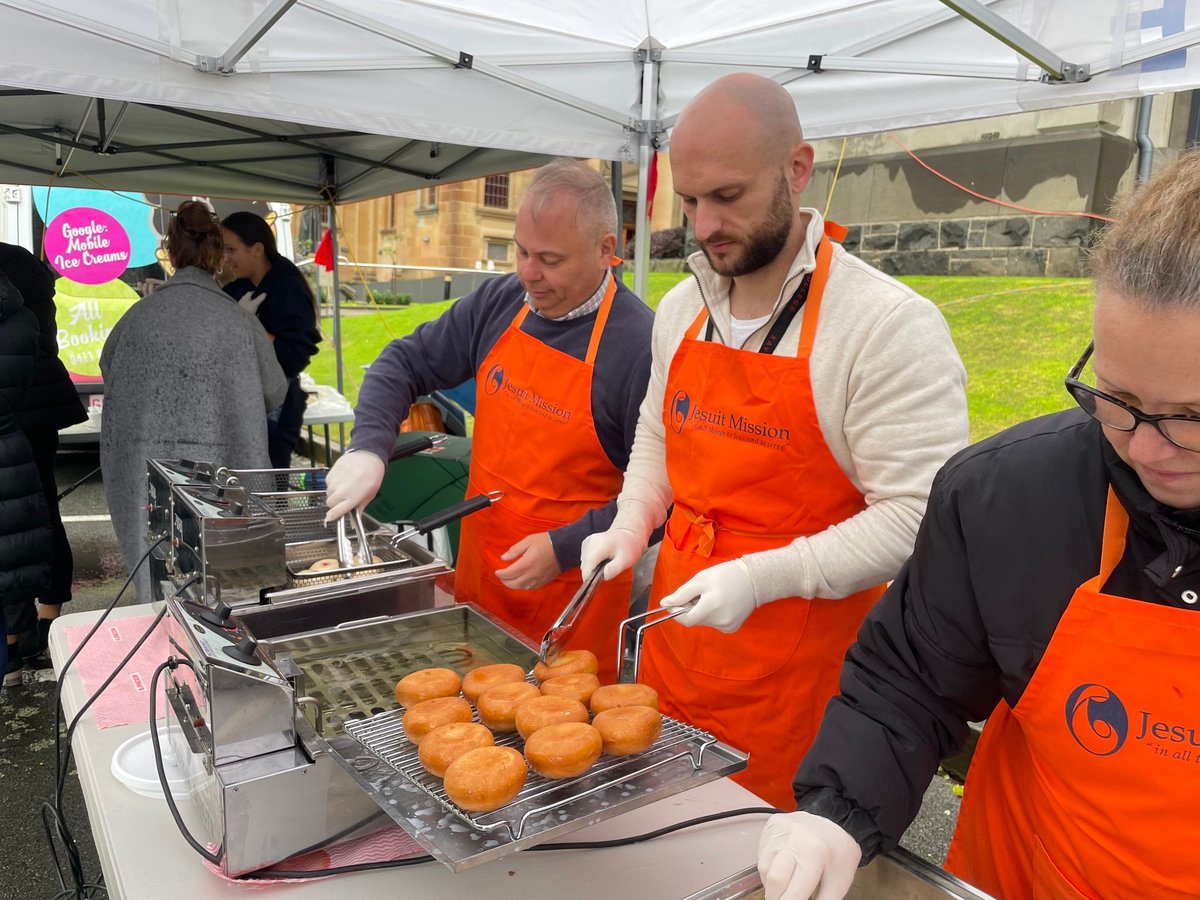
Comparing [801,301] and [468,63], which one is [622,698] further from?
[468,63]

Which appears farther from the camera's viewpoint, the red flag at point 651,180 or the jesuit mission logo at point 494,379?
the red flag at point 651,180

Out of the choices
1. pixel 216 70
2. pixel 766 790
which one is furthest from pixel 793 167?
pixel 216 70

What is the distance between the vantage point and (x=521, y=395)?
267 centimetres

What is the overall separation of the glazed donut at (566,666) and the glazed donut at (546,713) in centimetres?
18

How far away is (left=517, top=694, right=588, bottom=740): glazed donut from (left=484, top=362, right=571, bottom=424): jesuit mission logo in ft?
4.23

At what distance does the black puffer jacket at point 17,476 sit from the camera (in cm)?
347

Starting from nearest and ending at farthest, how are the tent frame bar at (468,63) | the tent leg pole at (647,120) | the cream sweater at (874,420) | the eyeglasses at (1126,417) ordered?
the eyeglasses at (1126,417) → the cream sweater at (874,420) → the tent frame bar at (468,63) → the tent leg pole at (647,120)

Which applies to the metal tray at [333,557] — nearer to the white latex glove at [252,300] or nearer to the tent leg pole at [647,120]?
the tent leg pole at [647,120]

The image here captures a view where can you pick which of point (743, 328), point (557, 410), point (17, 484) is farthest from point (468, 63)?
point (17, 484)

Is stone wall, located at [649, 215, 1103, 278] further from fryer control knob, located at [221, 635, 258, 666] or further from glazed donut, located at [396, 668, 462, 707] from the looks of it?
fryer control knob, located at [221, 635, 258, 666]

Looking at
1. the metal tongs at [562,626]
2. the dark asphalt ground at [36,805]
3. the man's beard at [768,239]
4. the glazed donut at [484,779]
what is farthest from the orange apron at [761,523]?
the dark asphalt ground at [36,805]

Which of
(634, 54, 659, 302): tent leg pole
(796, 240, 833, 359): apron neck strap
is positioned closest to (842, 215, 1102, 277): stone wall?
(634, 54, 659, 302): tent leg pole

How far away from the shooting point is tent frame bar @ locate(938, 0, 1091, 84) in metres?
Answer: 2.41

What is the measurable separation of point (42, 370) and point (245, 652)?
3.91 m
